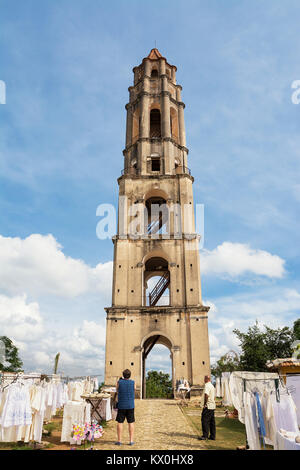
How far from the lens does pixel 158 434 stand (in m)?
8.52

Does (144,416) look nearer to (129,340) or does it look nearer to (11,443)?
(11,443)

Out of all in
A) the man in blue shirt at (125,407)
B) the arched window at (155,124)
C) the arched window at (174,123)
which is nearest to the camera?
the man in blue shirt at (125,407)

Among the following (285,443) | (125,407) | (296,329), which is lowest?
Answer: (285,443)

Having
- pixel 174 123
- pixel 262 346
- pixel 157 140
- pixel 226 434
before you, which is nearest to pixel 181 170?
pixel 157 140

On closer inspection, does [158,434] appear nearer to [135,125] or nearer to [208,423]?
[208,423]

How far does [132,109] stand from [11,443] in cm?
2808

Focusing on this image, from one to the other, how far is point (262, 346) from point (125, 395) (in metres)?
17.1

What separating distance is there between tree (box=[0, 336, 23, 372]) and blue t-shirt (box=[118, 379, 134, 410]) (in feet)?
118

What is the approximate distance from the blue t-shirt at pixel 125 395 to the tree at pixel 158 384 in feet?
144

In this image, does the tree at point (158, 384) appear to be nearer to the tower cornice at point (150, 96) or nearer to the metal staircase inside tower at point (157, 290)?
the metal staircase inside tower at point (157, 290)

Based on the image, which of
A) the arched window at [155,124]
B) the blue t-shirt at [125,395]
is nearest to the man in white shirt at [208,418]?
the blue t-shirt at [125,395]

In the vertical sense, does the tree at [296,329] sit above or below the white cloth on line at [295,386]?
above

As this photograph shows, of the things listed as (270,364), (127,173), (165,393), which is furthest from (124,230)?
(165,393)

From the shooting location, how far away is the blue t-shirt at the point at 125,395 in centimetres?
692
